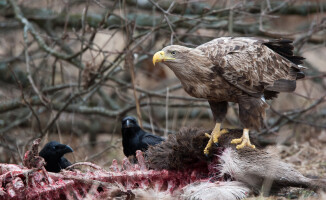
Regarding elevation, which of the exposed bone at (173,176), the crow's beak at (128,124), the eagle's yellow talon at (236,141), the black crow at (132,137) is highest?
the eagle's yellow talon at (236,141)

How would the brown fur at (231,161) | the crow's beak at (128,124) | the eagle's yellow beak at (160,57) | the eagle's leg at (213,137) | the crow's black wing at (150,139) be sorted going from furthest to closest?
the crow's beak at (128,124)
the crow's black wing at (150,139)
the eagle's yellow beak at (160,57)
the eagle's leg at (213,137)
the brown fur at (231,161)

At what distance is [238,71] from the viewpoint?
385 cm

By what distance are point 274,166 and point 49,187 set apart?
4.97ft

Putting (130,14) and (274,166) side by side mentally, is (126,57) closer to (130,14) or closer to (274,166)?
(130,14)

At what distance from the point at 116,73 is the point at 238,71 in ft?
12.0

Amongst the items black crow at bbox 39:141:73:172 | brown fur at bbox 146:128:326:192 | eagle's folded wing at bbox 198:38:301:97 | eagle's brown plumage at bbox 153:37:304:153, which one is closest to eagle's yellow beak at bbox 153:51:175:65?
eagle's brown plumage at bbox 153:37:304:153

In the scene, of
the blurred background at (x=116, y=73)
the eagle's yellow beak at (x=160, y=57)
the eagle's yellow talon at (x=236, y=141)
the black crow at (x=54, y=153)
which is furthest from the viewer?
the blurred background at (x=116, y=73)

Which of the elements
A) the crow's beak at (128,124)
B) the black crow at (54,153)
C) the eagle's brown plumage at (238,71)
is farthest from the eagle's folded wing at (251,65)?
the crow's beak at (128,124)

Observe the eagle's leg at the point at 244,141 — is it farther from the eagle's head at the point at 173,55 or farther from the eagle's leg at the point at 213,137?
the eagle's head at the point at 173,55

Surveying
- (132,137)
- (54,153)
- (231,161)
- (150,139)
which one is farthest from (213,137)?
(132,137)

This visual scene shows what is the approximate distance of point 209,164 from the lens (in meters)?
3.53

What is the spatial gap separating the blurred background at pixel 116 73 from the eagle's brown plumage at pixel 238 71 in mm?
1801

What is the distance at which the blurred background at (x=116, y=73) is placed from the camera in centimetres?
625

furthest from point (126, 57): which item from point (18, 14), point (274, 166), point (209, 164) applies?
point (274, 166)
